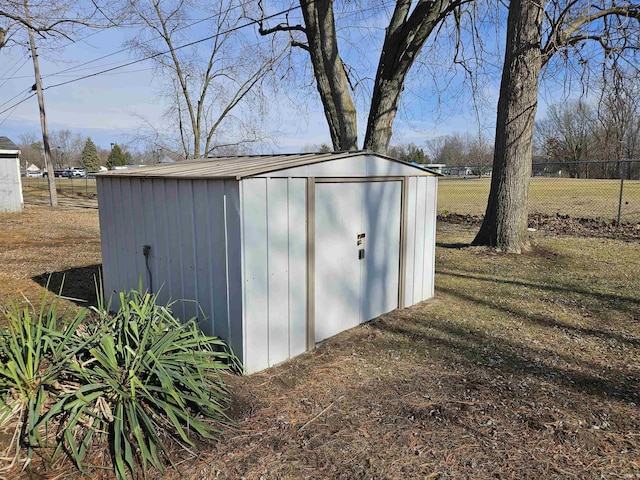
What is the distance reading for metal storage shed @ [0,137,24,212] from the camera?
50.0 ft

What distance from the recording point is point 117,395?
2549 mm

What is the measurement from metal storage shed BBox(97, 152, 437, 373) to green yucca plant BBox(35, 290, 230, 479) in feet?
2.40

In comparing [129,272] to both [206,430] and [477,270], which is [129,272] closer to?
[206,430]

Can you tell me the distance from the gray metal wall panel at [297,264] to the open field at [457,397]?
0.78 feet

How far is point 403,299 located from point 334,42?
5839 mm

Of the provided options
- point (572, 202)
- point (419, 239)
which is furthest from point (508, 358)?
point (572, 202)

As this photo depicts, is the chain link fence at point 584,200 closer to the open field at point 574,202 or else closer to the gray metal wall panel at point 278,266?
the open field at point 574,202

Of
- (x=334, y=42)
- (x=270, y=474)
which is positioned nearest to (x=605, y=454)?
(x=270, y=474)

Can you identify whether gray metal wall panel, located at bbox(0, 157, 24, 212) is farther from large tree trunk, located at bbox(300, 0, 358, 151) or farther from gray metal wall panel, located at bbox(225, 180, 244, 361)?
gray metal wall panel, located at bbox(225, 180, 244, 361)

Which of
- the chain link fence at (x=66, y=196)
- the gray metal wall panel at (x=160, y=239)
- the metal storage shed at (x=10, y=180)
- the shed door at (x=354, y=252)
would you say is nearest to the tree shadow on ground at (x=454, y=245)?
the shed door at (x=354, y=252)

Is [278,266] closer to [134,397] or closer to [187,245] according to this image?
[187,245]

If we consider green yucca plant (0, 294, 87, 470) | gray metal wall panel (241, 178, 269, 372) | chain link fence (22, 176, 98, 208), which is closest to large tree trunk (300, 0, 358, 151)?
gray metal wall panel (241, 178, 269, 372)

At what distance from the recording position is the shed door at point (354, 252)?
4.14m

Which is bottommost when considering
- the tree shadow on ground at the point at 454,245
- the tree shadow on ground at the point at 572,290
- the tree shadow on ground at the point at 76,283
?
the tree shadow on ground at the point at 76,283
